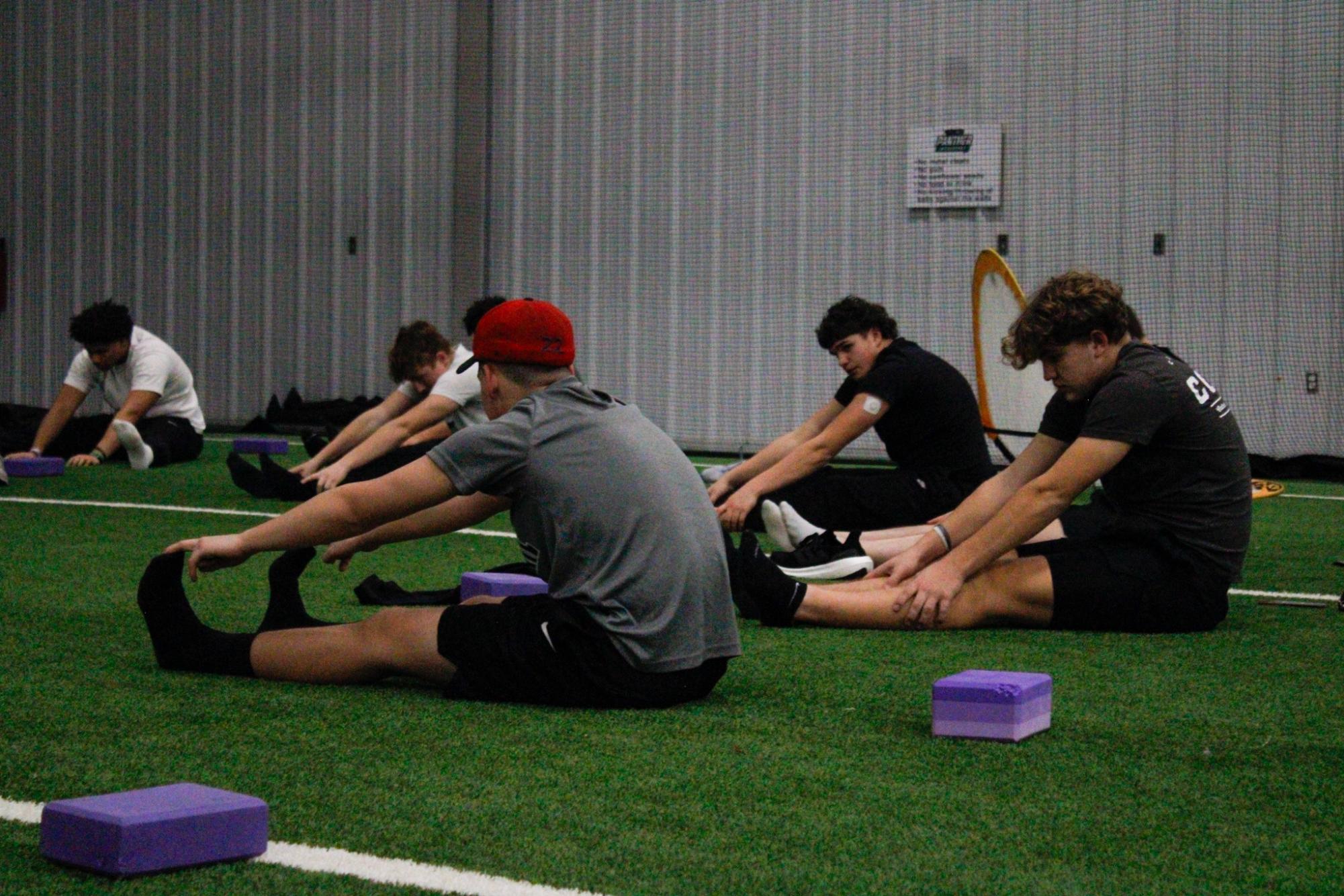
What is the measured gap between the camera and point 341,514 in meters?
3.19

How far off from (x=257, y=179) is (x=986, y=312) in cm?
771

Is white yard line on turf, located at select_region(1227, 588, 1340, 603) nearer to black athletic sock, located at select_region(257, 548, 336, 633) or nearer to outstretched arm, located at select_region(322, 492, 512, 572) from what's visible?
outstretched arm, located at select_region(322, 492, 512, 572)

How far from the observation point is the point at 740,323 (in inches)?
503

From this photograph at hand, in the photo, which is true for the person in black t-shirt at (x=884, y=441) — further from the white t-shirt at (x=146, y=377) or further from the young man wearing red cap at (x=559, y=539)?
the white t-shirt at (x=146, y=377)

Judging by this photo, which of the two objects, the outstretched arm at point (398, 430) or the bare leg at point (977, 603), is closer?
the bare leg at point (977, 603)

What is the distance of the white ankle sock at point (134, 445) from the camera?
9.80m

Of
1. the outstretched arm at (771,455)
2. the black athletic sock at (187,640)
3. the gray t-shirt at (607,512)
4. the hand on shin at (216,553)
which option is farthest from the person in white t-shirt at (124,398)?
the gray t-shirt at (607,512)

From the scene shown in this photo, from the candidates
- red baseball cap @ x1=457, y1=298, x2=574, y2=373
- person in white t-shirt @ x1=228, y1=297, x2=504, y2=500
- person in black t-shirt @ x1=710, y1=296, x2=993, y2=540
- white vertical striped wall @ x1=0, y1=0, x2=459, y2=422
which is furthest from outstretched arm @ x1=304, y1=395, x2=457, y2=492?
white vertical striped wall @ x1=0, y1=0, x2=459, y2=422

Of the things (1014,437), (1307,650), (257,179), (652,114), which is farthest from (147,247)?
(1307,650)

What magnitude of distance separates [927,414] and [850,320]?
1.53 ft

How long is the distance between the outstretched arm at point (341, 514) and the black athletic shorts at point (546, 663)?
332mm

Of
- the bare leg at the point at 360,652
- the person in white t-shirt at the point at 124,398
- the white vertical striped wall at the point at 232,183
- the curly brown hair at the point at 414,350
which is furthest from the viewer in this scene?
the white vertical striped wall at the point at 232,183

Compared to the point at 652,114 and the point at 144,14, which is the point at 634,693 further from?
the point at 144,14

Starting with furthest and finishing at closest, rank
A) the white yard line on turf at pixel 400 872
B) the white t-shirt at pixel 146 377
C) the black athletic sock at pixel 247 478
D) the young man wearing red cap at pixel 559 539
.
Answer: the white t-shirt at pixel 146 377 < the black athletic sock at pixel 247 478 < the young man wearing red cap at pixel 559 539 < the white yard line on turf at pixel 400 872
